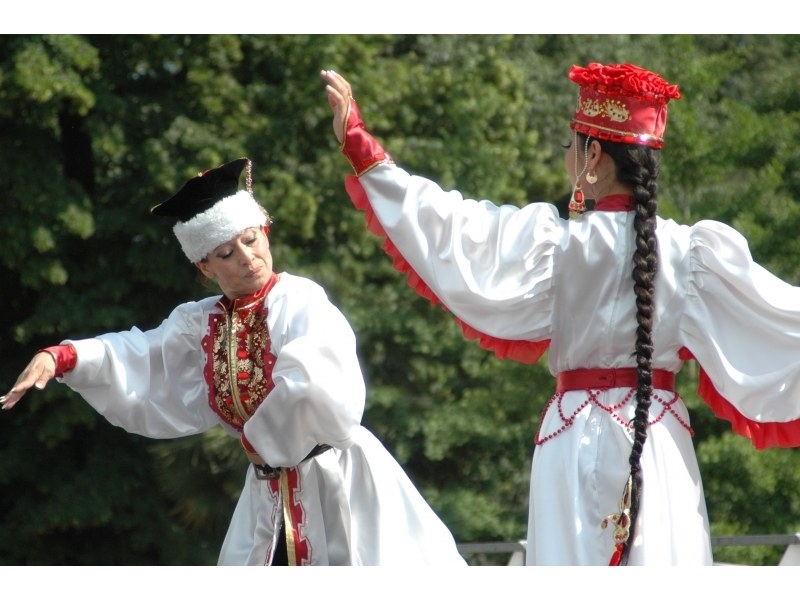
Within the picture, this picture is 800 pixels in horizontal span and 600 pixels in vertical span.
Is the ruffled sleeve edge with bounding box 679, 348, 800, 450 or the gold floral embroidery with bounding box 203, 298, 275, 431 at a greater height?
the gold floral embroidery with bounding box 203, 298, 275, 431

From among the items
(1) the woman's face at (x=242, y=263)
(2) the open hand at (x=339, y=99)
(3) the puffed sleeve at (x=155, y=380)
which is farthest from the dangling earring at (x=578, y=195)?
(3) the puffed sleeve at (x=155, y=380)

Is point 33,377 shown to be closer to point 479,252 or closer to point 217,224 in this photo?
point 217,224

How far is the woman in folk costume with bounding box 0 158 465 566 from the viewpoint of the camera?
12.3 ft

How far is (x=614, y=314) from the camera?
144 inches

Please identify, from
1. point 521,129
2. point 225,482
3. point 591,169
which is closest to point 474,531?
point 225,482

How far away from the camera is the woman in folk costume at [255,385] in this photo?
3764 mm

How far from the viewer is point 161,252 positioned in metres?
10.1

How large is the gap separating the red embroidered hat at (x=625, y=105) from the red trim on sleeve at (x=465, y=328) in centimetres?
57

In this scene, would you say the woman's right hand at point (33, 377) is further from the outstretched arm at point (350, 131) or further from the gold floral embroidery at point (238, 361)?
the outstretched arm at point (350, 131)

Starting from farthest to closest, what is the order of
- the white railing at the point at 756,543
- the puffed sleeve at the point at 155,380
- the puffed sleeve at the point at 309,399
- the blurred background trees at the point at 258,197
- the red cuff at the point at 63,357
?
1. the blurred background trees at the point at 258,197
2. the white railing at the point at 756,543
3. the puffed sleeve at the point at 155,380
4. the red cuff at the point at 63,357
5. the puffed sleeve at the point at 309,399

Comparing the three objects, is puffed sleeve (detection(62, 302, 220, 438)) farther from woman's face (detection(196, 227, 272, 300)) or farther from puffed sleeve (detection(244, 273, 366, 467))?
puffed sleeve (detection(244, 273, 366, 467))

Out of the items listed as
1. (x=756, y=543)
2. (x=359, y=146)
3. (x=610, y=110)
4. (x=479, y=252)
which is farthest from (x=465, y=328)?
(x=756, y=543)

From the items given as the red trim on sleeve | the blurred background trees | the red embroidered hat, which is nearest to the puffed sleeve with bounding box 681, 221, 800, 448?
the red embroidered hat

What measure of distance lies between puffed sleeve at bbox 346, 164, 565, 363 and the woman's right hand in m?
0.92
